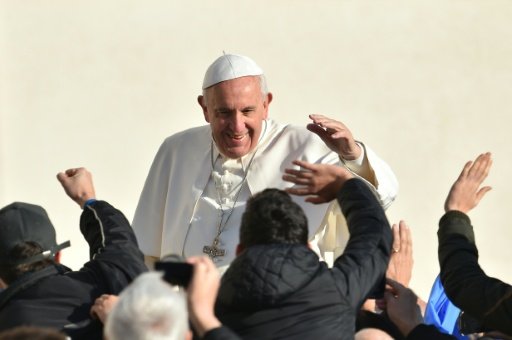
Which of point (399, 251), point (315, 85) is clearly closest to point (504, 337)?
point (399, 251)

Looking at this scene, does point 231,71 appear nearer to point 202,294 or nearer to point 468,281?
point 468,281

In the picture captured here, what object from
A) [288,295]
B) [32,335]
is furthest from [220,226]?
[32,335]

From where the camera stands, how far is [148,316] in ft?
9.95

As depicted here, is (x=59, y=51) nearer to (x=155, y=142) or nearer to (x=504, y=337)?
(x=155, y=142)

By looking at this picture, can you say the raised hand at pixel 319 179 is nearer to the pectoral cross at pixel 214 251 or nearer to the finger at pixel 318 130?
the finger at pixel 318 130

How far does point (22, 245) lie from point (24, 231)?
4cm

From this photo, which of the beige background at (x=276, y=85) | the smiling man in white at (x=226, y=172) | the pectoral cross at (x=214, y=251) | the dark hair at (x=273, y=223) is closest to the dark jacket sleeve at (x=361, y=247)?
the dark hair at (x=273, y=223)

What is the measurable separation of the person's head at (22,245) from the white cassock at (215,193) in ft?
5.57

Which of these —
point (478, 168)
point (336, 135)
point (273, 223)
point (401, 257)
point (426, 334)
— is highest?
point (336, 135)

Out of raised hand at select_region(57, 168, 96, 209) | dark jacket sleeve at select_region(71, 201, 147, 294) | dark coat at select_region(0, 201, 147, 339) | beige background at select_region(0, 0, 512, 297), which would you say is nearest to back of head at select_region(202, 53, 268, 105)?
raised hand at select_region(57, 168, 96, 209)

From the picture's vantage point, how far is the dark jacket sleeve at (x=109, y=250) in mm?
4117

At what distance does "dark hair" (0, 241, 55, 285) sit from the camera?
157 inches

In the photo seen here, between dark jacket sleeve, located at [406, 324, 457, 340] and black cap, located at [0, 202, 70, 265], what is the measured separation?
42.0 inches

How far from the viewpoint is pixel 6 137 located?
7.77 metres
